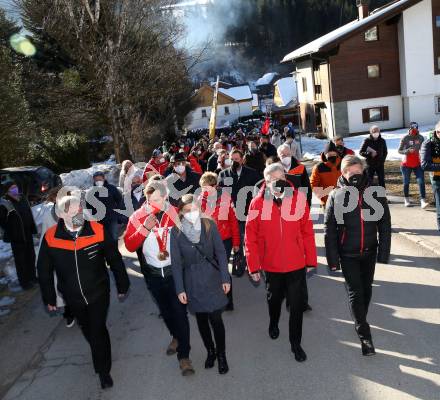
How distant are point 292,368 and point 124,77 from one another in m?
20.2

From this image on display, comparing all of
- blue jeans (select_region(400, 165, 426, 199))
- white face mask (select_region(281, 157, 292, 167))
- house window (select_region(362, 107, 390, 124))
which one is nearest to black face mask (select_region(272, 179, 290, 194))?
white face mask (select_region(281, 157, 292, 167))

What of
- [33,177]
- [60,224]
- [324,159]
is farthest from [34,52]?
[60,224]

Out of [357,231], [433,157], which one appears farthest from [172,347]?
[433,157]

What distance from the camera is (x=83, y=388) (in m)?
4.80

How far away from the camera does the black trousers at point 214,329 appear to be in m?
4.67

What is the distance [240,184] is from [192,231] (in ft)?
10.2

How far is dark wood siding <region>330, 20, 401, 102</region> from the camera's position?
1394 inches

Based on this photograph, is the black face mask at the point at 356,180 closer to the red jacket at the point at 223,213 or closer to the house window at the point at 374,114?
the red jacket at the point at 223,213

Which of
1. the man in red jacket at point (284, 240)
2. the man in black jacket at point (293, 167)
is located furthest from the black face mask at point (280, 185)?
the man in black jacket at point (293, 167)

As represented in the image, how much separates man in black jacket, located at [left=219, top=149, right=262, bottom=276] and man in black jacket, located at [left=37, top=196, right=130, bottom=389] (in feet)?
9.77

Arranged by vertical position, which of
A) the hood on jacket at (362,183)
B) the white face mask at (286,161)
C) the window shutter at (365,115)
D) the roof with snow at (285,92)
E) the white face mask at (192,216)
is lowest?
the white face mask at (192,216)

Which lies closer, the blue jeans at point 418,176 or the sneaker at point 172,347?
the sneaker at point 172,347

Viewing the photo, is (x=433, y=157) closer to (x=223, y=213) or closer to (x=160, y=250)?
(x=223, y=213)

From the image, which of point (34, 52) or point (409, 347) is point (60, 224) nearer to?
point (409, 347)
